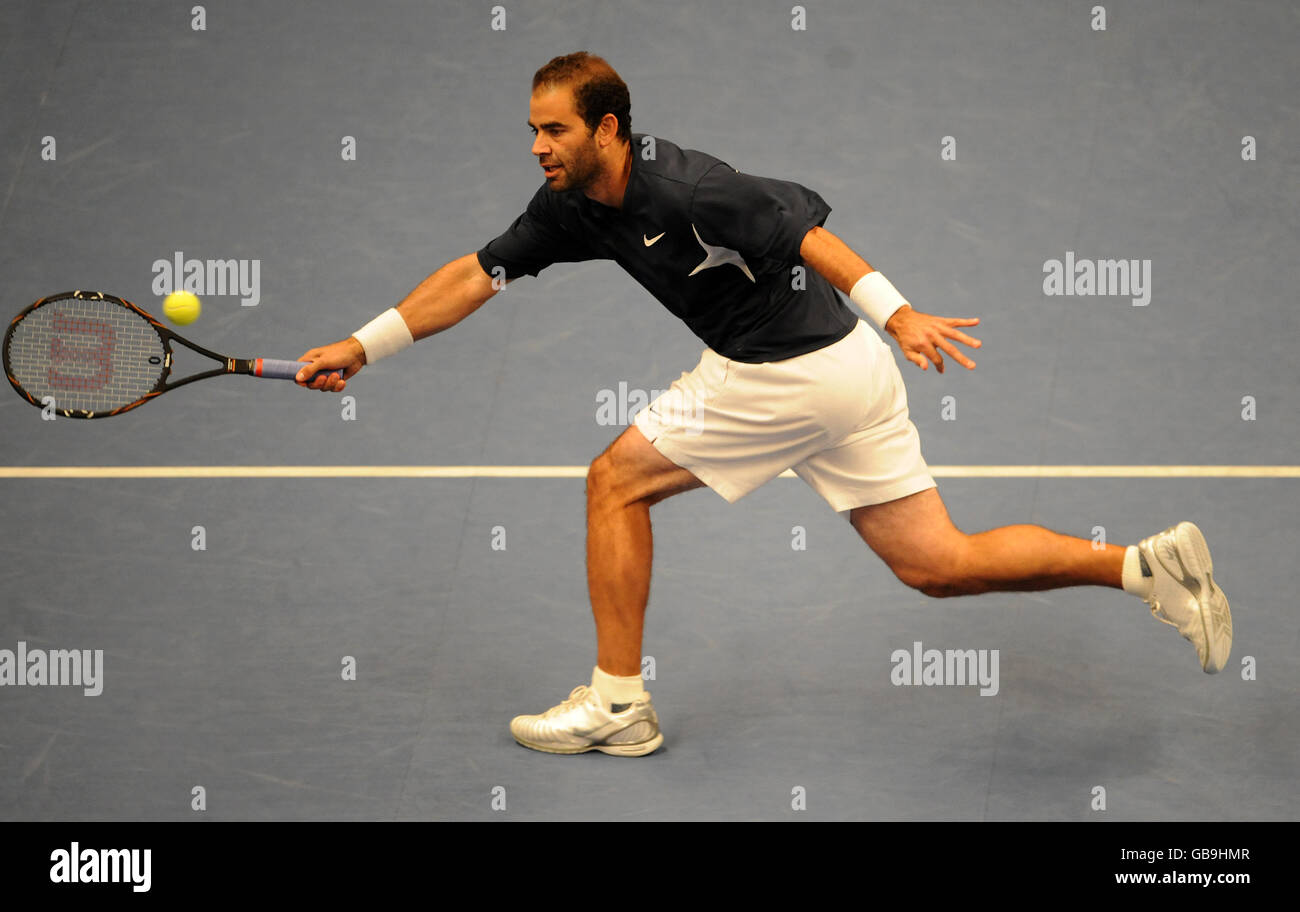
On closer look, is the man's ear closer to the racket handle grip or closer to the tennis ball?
the racket handle grip

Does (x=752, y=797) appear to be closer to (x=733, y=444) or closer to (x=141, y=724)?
(x=733, y=444)

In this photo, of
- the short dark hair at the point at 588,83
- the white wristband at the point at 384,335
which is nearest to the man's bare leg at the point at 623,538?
the white wristband at the point at 384,335

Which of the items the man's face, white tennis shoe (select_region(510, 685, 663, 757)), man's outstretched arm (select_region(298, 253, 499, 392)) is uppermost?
the man's face

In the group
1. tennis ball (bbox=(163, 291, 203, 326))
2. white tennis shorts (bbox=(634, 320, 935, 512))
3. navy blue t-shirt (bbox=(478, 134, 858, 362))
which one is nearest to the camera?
navy blue t-shirt (bbox=(478, 134, 858, 362))

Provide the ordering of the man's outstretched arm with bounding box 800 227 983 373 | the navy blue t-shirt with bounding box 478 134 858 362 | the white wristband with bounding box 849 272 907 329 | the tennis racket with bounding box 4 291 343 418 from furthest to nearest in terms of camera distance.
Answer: the tennis racket with bounding box 4 291 343 418 < the navy blue t-shirt with bounding box 478 134 858 362 < the white wristband with bounding box 849 272 907 329 < the man's outstretched arm with bounding box 800 227 983 373

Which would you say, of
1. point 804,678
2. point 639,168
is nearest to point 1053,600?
point 804,678

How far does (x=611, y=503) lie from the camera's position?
4523 millimetres

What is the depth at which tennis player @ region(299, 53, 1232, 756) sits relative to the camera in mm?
4293

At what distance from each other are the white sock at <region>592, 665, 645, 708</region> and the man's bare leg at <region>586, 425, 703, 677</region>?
17 millimetres

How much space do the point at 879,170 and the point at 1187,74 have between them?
1491 mm

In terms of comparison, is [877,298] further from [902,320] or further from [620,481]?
[620,481]

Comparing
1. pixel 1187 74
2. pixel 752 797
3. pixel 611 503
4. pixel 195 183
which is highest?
pixel 1187 74

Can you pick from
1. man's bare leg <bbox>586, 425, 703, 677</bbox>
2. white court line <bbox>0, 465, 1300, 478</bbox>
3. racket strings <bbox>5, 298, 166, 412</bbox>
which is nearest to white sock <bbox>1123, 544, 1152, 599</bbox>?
man's bare leg <bbox>586, 425, 703, 677</bbox>

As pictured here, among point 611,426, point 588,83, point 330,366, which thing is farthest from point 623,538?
point 611,426
